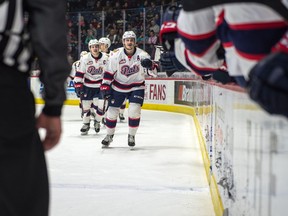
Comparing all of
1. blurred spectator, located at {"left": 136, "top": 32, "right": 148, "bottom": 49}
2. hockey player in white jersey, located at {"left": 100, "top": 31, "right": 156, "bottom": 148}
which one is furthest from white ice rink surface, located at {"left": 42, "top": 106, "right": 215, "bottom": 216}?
blurred spectator, located at {"left": 136, "top": 32, "right": 148, "bottom": 49}

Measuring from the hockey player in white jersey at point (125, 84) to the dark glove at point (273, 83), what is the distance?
4.51 m

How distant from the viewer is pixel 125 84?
5438mm

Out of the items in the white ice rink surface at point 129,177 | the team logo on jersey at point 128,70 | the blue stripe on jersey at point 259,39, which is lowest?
the white ice rink surface at point 129,177

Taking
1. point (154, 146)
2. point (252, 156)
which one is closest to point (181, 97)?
point (154, 146)

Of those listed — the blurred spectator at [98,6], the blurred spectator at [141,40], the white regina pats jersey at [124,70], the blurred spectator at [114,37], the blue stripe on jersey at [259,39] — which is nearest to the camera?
the blue stripe on jersey at [259,39]

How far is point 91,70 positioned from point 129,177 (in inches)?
150

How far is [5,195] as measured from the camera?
3.39 feet

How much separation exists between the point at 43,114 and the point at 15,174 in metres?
0.17

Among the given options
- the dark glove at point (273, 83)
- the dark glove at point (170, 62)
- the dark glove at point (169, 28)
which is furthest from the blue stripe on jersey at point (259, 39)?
the dark glove at point (170, 62)

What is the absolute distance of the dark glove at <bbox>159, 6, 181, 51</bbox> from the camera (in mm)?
1289

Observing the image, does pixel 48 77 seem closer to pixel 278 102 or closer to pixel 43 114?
pixel 43 114

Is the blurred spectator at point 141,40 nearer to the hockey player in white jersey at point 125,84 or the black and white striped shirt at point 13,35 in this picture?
the hockey player in white jersey at point 125,84

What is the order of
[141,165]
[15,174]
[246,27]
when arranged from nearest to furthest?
[246,27], [15,174], [141,165]

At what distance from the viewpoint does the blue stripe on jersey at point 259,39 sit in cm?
90
